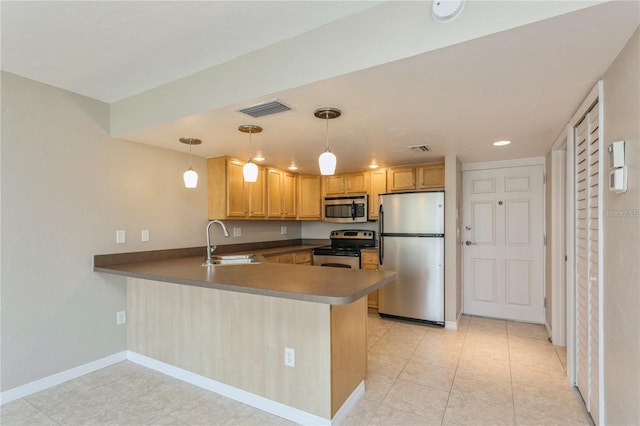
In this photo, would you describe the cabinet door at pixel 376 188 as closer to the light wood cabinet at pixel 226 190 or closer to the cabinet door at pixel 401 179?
the cabinet door at pixel 401 179

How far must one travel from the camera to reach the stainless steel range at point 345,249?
4.55 metres

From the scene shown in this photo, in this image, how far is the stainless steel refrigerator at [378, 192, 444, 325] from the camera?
3801 mm

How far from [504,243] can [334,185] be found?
2.50 meters

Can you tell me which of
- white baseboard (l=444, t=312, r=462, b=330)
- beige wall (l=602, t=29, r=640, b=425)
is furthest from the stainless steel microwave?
beige wall (l=602, t=29, r=640, b=425)

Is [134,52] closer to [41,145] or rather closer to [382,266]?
[41,145]

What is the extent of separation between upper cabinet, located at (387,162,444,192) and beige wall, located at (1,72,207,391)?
296cm

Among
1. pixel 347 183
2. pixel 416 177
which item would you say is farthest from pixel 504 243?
pixel 347 183

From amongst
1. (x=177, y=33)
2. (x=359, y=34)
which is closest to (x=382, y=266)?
(x=359, y=34)

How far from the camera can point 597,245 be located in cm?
187

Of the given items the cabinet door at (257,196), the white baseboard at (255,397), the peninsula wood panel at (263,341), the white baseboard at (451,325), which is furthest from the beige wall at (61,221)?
the white baseboard at (451,325)

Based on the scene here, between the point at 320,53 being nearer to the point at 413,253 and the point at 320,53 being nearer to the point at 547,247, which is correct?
the point at 413,253

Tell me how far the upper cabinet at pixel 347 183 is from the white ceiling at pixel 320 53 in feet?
6.00

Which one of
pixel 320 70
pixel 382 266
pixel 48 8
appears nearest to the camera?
pixel 48 8

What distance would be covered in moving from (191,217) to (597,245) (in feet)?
11.8
